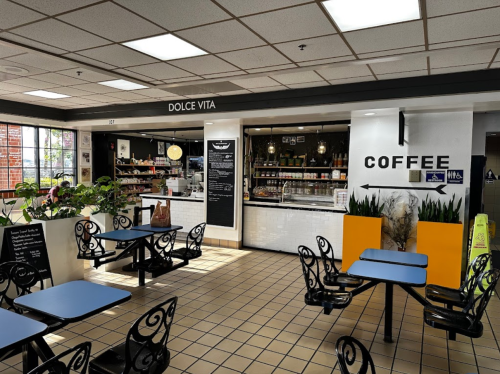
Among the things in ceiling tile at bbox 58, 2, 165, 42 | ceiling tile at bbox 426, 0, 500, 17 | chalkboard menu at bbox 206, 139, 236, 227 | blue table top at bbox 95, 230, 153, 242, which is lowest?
blue table top at bbox 95, 230, 153, 242

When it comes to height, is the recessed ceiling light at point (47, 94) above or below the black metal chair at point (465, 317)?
above

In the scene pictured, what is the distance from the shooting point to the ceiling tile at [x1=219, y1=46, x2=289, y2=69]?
13.3 feet

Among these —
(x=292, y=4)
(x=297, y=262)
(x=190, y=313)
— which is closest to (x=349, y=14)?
(x=292, y=4)

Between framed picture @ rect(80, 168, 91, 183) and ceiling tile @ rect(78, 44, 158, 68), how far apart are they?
644cm

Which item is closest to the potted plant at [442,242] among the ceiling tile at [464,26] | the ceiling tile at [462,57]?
the ceiling tile at [462,57]

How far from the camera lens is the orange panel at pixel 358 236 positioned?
5.68 meters

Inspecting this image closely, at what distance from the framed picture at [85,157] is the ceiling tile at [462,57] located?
9055mm

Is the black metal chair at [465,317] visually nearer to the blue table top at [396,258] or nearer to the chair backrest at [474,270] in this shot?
the chair backrest at [474,270]

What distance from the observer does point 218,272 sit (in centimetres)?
589

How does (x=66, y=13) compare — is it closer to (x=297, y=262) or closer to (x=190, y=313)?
(x=190, y=313)

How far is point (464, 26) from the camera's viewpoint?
326cm

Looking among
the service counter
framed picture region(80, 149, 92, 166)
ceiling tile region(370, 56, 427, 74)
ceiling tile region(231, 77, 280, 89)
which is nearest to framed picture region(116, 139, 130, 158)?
framed picture region(80, 149, 92, 166)

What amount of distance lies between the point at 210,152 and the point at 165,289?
3497mm

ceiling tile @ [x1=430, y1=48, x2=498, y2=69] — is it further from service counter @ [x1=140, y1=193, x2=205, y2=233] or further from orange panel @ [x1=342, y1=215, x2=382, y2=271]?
service counter @ [x1=140, y1=193, x2=205, y2=233]
